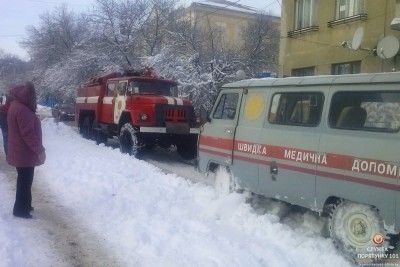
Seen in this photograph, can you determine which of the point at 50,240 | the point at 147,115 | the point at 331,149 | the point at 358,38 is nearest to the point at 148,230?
the point at 50,240

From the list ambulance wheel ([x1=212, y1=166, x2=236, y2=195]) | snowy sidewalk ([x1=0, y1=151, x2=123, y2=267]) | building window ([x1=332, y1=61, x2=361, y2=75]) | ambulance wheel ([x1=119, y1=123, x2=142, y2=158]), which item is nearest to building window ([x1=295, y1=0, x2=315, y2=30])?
building window ([x1=332, y1=61, x2=361, y2=75])

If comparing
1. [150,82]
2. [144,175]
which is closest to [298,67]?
[150,82]

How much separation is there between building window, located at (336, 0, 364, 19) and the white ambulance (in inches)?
352

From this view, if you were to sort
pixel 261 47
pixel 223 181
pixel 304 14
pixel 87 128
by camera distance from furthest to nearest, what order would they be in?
pixel 261 47 < pixel 87 128 < pixel 304 14 < pixel 223 181

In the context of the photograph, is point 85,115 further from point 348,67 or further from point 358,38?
point 358,38

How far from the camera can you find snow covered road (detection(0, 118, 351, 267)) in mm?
4738

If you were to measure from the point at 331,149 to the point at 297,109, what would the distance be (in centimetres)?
96

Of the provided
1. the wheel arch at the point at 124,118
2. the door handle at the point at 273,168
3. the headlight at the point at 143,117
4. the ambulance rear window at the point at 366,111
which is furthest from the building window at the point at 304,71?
the ambulance rear window at the point at 366,111

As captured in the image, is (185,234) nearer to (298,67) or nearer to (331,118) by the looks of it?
(331,118)

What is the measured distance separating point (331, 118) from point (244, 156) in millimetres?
1687

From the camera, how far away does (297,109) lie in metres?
5.97

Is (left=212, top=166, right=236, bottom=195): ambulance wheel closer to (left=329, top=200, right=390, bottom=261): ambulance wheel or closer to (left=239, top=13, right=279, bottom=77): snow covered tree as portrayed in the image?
(left=329, top=200, right=390, bottom=261): ambulance wheel

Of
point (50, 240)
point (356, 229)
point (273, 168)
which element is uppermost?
point (273, 168)

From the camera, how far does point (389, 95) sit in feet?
15.7
